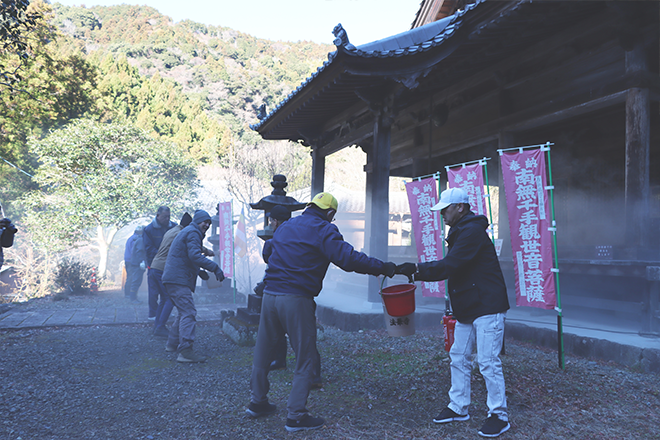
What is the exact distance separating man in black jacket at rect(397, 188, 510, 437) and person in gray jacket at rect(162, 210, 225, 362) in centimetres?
321

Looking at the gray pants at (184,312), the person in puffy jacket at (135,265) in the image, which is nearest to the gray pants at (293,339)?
the gray pants at (184,312)

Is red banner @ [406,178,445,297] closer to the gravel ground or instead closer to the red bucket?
the gravel ground

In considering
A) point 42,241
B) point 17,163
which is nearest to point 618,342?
point 42,241

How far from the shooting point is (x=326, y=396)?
4.39 metres

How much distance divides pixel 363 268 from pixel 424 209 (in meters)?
4.05

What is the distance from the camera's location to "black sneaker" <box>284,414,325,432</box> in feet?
11.2

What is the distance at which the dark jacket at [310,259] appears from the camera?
3.49m

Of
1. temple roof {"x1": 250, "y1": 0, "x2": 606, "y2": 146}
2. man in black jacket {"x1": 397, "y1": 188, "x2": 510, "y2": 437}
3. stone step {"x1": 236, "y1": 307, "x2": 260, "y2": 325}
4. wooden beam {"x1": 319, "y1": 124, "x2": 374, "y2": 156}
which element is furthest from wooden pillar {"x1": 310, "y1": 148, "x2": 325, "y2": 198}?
man in black jacket {"x1": 397, "y1": 188, "x2": 510, "y2": 437}

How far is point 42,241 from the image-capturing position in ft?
55.9

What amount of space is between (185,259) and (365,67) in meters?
4.15

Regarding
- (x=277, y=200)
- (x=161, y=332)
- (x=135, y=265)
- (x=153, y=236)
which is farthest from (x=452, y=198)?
(x=135, y=265)

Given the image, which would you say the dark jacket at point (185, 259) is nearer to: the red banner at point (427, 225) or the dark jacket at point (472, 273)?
the dark jacket at point (472, 273)

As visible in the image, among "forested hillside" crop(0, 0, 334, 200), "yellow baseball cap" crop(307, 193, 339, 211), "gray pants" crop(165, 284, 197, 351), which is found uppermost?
"forested hillside" crop(0, 0, 334, 200)

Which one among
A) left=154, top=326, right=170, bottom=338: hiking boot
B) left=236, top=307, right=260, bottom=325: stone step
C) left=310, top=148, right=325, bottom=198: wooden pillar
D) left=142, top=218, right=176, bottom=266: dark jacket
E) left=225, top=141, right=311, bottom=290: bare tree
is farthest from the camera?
left=225, top=141, right=311, bottom=290: bare tree
